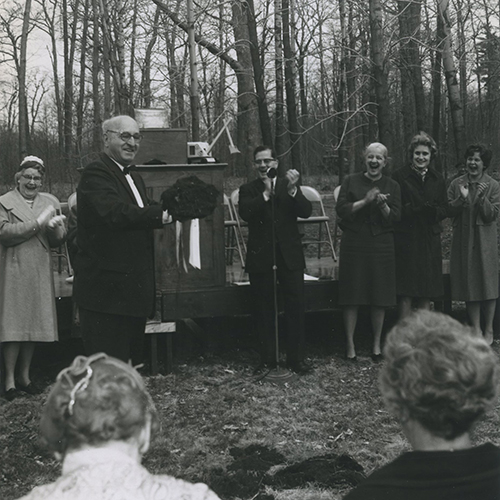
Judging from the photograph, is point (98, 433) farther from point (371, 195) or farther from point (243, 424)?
point (371, 195)

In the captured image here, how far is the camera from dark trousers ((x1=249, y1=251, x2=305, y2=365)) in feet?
Result: 18.9

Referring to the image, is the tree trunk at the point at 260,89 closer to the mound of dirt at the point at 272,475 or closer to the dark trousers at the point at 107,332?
the dark trousers at the point at 107,332

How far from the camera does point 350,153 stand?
17.6m

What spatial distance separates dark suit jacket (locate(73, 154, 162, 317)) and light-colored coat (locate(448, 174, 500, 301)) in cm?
332

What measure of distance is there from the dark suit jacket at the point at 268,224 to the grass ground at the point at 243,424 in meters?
0.97

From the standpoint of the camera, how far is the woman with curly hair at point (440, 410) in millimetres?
1589

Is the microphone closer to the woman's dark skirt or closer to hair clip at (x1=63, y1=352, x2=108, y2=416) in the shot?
the woman's dark skirt

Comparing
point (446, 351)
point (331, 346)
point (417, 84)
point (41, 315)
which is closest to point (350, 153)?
point (417, 84)

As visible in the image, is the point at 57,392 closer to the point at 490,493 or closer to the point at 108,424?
the point at 108,424

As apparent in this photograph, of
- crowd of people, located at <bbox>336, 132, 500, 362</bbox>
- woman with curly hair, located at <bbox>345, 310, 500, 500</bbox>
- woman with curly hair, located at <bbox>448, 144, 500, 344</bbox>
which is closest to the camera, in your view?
woman with curly hair, located at <bbox>345, 310, 500, 500</bbox>

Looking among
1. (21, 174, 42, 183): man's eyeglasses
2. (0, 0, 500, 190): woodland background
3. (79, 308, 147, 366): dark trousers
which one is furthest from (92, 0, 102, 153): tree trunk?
(79, 308, 147, 366): dark trousers

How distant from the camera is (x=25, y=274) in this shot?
5371 millimetres

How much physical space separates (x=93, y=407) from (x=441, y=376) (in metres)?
0.78

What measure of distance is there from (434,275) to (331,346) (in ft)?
4.19
